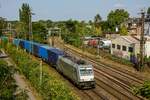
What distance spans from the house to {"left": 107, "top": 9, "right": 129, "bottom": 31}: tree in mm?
54498

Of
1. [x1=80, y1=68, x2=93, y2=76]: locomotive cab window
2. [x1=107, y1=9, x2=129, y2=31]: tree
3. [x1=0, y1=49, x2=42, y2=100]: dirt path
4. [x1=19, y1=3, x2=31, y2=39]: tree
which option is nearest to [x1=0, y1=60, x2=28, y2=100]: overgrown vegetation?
[x1=0, y1=49, x2=42, y2=100]: dirt path

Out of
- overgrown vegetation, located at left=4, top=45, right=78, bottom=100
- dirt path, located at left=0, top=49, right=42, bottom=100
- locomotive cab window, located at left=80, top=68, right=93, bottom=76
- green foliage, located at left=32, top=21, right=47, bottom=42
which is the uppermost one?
green foliage, located at left=32, top=21, right=47, bottom=42

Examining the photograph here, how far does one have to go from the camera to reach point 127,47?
178 feet

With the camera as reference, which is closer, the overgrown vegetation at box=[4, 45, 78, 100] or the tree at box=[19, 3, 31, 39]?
the overgrown vegetation at box=[4, 45, 78, 100]

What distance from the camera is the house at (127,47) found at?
52188 mm

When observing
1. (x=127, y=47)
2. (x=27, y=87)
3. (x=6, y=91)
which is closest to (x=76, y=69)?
(x=27, y=87)

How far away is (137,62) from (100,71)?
662 cm

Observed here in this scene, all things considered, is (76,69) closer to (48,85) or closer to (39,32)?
(48,85)

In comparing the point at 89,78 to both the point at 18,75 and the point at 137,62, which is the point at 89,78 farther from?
the point at 137,62

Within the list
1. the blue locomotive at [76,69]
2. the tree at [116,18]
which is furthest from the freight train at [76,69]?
the tree at [116,18]

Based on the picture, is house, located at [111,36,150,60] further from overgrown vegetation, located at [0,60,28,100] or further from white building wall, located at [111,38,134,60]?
overgrown vegetation, located at [0,60,28,100]

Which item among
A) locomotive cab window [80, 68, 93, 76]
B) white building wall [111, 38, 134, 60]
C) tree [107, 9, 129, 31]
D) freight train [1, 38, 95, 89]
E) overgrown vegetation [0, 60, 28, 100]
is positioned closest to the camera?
overgrown vegetation [0, 60, 28, 100]

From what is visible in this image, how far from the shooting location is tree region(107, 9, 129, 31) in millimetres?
114312

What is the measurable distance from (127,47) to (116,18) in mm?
62611
